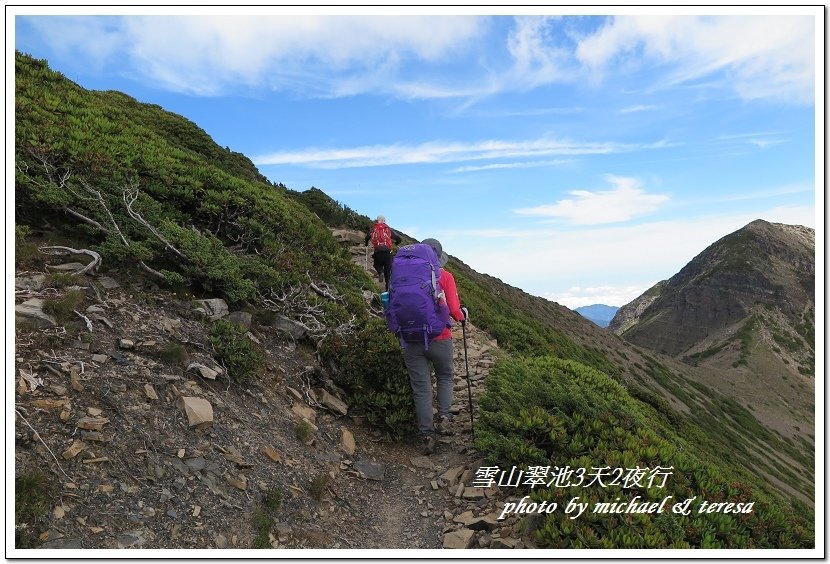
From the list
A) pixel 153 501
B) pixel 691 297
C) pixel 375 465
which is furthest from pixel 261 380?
pixel 691 297

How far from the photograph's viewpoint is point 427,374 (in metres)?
6.80

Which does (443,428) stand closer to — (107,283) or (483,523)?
(483,523)

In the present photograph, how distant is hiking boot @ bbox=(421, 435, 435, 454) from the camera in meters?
6.79

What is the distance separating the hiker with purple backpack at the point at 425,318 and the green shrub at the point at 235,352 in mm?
1959

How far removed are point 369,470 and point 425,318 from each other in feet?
7.13

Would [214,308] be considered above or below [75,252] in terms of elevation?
below

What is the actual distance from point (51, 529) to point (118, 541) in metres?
0.48

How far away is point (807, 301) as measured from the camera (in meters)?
151

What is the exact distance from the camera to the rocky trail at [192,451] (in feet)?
13.0

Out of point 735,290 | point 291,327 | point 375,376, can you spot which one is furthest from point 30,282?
point 735,290

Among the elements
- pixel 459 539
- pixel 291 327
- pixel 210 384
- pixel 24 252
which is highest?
pixel 24 252

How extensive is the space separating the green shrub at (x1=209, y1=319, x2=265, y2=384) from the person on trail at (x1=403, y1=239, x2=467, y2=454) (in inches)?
84.1

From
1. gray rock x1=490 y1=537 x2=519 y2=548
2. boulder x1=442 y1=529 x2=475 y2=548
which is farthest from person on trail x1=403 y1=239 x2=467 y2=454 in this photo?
gray rock x1=490 y1=537 x2=519 y2=548

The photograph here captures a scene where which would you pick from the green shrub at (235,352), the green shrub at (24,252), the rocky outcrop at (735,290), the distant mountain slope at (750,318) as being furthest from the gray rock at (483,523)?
the rocky outcrop at (735,290)
